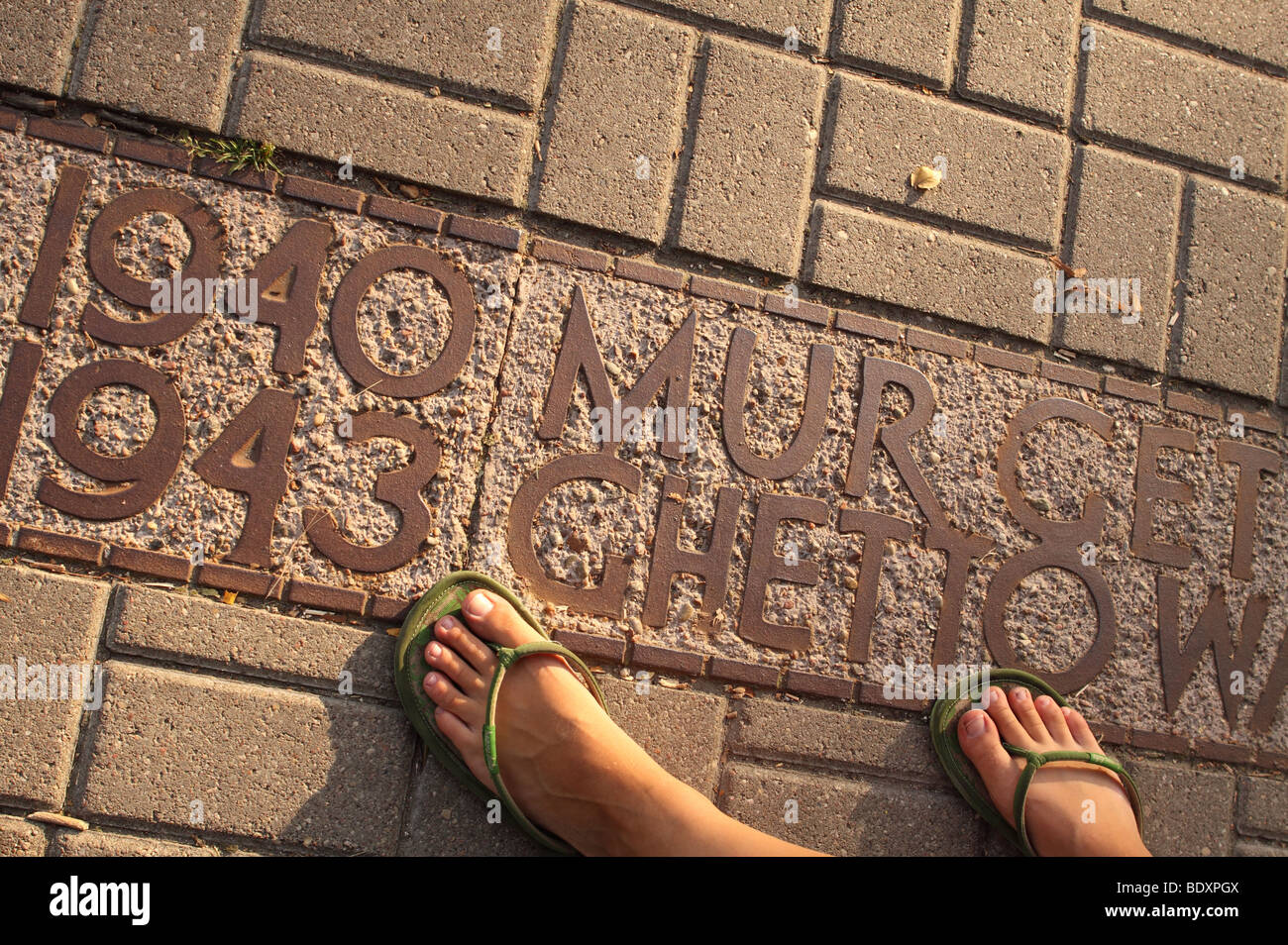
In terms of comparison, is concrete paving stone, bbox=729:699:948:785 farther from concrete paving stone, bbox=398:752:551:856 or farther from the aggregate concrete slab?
the aggregate concrete slab

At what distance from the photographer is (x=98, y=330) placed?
2.27m

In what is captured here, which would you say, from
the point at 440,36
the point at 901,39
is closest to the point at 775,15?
the point at 901,39

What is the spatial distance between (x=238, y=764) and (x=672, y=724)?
117 cm

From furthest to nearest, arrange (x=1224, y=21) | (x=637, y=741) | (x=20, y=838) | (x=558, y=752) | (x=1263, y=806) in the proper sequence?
1. (x=1224, y=21)
2. (x=1263, y=806)
3. (x=637, y=741)
4. (x=558, y=752)
5. (x=20, y=838)

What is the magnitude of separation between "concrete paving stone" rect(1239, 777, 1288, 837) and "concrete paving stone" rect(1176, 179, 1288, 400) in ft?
4.08

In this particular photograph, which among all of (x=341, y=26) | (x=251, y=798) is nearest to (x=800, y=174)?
(x=341, y=26)

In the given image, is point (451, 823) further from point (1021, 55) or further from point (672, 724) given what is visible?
point (1021, 55)

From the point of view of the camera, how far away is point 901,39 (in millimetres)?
2658

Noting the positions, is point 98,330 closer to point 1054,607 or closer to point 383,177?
point 383,177

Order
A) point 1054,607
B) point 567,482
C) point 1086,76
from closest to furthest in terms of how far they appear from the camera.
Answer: point 567,482, point 1054,607, point 1086,76

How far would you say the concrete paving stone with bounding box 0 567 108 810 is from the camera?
2.13 m

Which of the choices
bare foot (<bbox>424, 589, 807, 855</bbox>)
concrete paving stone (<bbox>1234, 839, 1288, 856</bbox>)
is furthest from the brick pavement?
bare foot (<bbox>424, 589, 807, 855</bbox>)

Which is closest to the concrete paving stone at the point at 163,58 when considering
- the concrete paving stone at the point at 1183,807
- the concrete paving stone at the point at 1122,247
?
the concrete paving stone at the point at 1122,247

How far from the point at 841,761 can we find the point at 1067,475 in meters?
1.15
